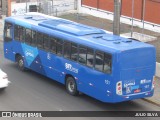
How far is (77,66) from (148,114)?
3.58 meters

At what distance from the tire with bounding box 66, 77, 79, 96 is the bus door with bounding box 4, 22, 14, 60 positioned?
5.20 metres

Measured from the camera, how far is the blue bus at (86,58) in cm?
1606

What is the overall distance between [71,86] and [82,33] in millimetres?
2342

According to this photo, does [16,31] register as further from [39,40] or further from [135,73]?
[135,73]

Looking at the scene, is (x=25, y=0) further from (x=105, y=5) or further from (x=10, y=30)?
(x=10, y=30)

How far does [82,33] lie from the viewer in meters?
18.4

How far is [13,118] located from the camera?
15.5 meters

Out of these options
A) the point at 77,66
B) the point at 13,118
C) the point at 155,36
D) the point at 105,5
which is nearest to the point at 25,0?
the point at 105,5

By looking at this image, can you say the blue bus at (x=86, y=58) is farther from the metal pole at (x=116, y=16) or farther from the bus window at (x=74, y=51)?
the metal pole at (x=116, y=16)

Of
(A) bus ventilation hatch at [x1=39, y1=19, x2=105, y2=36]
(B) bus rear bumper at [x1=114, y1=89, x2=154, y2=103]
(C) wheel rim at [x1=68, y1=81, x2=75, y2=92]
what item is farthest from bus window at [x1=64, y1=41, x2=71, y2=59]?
(B) bus rear bumper at [x1=114, y1=89, x2=154, y2=103]

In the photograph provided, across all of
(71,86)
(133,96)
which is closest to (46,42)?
(71,86)

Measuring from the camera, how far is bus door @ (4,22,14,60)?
22.7m

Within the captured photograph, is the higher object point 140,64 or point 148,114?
Result: point 140,64

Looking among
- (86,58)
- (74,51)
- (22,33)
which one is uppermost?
(22,33)
